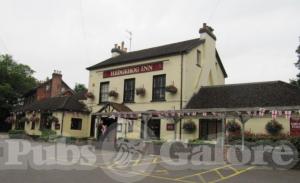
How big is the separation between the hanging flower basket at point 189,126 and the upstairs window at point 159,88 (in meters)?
2.86

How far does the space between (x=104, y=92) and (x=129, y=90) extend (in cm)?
306

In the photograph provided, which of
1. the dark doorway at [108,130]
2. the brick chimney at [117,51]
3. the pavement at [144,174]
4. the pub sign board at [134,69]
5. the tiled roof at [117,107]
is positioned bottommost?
the pavement at [144,174]

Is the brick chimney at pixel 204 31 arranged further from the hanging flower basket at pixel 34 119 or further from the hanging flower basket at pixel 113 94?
the hanging flower basket at pixel 34 119

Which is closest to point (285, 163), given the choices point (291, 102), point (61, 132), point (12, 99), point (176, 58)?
point (291, 102)

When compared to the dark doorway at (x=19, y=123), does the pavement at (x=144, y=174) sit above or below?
below

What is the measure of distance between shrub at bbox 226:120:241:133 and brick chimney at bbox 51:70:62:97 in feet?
96.8

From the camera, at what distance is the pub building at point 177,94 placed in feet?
64.8

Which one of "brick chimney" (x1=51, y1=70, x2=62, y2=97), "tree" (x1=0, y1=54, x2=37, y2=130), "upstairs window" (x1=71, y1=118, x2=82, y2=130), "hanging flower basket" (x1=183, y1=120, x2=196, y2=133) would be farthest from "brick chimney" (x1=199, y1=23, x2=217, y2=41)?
"tree" (x1=0, y1=54, x2=37, y2=130)

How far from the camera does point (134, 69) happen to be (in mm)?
26219

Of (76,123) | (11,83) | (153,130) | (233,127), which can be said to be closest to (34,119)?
(76,123)

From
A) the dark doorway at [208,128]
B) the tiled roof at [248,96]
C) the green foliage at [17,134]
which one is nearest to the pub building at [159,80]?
the dark doorway at [208,128]

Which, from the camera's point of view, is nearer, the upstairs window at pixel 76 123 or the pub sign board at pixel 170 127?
the pub sign board at pixel 170 127

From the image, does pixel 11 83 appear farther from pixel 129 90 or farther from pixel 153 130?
pixel 153 130

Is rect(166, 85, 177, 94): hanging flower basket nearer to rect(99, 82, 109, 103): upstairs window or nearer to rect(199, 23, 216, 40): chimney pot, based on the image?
rect(199, 23, 216, 40): chimney pot
